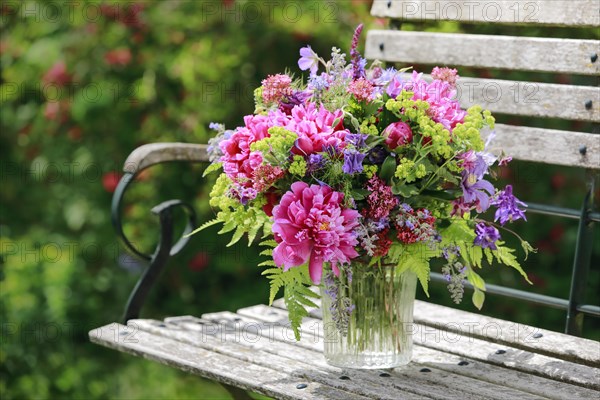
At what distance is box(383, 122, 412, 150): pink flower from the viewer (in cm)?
202

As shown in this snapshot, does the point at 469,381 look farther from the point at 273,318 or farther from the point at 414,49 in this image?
the point at 414,49

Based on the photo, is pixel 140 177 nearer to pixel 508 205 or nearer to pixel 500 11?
pixel 500 11

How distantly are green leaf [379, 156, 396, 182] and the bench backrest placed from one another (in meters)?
0.71

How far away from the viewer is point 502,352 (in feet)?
7.61

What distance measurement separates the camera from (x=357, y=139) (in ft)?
6.52

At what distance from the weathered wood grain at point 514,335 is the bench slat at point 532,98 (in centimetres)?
51

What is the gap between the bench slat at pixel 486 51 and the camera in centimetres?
256

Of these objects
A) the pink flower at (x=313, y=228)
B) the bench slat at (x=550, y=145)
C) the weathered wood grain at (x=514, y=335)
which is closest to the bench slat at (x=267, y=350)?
the pink flower at (x=313, y=228)

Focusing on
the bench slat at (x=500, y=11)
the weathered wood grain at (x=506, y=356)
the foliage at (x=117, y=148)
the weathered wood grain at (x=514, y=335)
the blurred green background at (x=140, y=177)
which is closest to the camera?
the weathered wood grain at (x=506, y=356)

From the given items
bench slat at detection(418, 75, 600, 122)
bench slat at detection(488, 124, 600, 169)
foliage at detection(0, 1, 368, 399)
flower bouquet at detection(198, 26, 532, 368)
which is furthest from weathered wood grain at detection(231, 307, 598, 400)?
foliage at detection(0, 1, 368, 399)

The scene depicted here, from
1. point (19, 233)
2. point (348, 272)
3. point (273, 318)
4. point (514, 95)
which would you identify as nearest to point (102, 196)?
point (19, 233)

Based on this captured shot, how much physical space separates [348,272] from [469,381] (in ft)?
1.09

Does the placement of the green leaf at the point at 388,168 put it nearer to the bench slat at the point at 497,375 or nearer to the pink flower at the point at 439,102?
the pink flower at the point at 439,102

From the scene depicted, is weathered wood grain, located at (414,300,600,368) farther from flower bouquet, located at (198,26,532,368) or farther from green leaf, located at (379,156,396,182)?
green leaf, located at (379,156,396,182)
